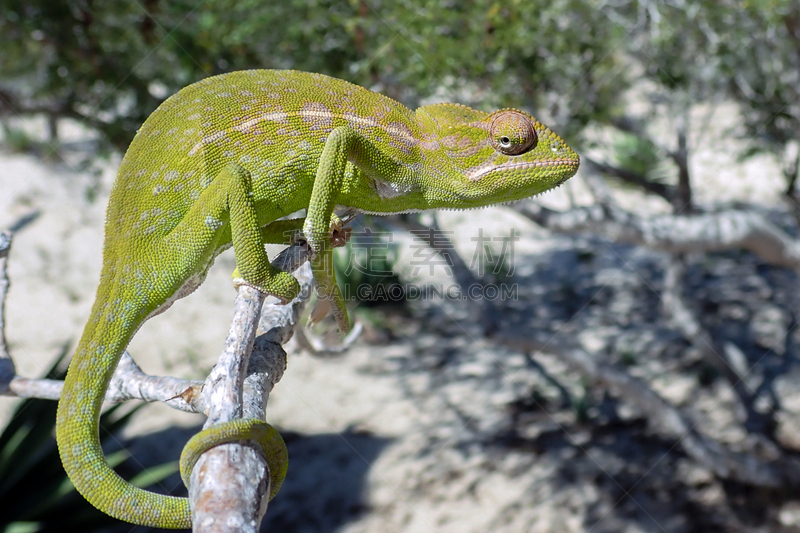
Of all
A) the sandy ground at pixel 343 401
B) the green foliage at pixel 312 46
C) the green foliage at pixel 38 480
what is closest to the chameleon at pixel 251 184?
the green foliage at pixel 312 46

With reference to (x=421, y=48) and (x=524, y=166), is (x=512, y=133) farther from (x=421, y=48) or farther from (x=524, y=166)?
(x=421, y=48)

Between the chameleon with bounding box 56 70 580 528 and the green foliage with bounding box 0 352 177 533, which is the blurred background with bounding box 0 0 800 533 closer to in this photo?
the green foliage with bounding box 0 352 177 533

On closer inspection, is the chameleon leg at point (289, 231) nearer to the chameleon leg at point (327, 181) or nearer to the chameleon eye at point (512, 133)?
the chameleon leg at point (327, 181)

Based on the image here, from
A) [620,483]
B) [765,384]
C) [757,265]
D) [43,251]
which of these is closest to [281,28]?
[620,483]

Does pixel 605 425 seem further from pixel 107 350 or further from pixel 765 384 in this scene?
pixel 107 350

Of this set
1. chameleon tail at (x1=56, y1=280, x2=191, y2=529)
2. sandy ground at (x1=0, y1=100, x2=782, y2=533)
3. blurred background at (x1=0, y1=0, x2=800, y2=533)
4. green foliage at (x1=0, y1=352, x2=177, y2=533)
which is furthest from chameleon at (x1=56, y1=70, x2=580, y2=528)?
green foliage at (x1=0, y1=352, x2=177, y2=533)

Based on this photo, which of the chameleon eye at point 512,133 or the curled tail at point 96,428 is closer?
the curled tail at point 96,428

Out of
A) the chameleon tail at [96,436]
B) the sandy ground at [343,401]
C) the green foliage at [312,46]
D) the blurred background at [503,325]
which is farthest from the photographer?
the sandy ground at [343,401]
